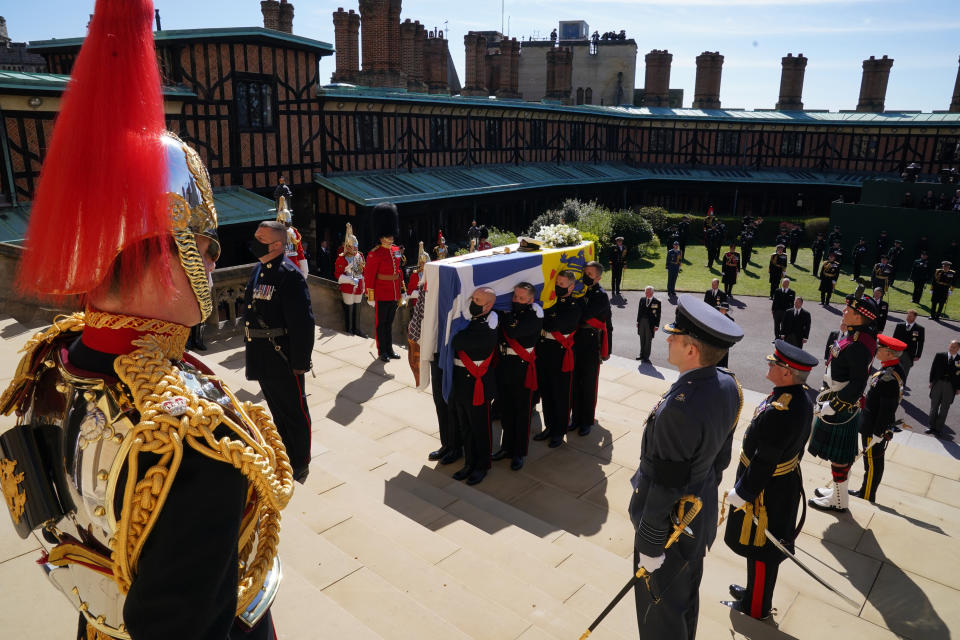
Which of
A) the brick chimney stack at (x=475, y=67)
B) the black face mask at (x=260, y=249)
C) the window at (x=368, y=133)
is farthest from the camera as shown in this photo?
the brick chimney stack at (x=475, y=67)

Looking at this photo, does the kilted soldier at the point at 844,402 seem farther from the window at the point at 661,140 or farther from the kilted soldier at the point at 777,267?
the window at the point at 661,140

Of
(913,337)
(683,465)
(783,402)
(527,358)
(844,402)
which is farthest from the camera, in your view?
(913,337)

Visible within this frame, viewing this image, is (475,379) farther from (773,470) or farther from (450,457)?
(773,470)

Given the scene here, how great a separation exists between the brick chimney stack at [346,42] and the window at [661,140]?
1877 centimetres

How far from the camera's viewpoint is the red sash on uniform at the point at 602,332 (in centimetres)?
775

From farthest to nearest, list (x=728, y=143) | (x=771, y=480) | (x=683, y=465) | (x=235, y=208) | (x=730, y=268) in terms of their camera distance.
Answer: (x=728, y=143), (x=730, y=268), (x=235, y=208), (x=771, y=480), (x=683, y=465)

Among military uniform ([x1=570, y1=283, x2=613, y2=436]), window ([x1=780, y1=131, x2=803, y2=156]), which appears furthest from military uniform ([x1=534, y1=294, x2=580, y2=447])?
window ([x1=780, y1=131, x2=803, y2=156])

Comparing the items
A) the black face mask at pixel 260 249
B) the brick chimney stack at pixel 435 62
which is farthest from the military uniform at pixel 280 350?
the brick chimney stack at pixel 435 62

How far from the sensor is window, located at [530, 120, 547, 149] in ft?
100.0

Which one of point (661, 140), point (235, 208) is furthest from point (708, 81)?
point (235, 208)

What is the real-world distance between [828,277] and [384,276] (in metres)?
14.7

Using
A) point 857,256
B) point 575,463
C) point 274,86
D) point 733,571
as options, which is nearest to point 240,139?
point 274,86

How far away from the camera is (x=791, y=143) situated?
36.7 metres

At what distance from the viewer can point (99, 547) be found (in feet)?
5.50
